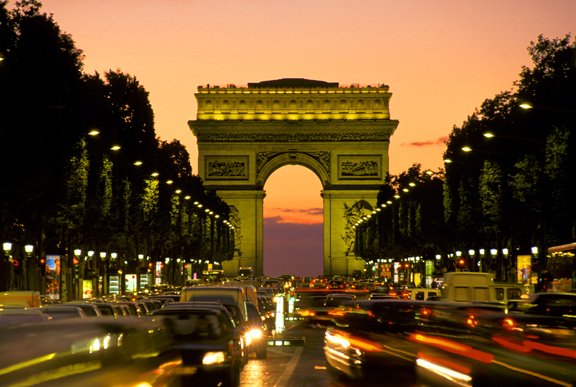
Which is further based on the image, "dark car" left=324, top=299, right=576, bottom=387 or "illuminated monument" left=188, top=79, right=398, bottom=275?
"illuminated monument" left=188, top=79, right=398, bottom=275

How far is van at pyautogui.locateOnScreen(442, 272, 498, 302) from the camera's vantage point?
1564 inches

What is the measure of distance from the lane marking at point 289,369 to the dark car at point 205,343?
187cm

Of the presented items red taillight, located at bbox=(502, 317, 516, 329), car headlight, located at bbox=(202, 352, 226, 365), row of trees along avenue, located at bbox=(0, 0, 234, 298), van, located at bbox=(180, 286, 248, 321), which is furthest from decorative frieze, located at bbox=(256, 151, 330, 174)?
red taillight, located at bbox=(502, 317, 516, 329)

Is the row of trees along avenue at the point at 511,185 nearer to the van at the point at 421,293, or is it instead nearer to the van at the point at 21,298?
the van at the point at 421,293

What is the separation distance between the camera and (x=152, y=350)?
33.3 ft

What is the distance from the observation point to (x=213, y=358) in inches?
594

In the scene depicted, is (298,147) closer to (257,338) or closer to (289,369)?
(257,338)

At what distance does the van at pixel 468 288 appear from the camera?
39.7 meters

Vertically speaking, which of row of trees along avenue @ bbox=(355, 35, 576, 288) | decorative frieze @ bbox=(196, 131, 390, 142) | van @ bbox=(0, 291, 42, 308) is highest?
decorative frieze @ bbox=(196, 131, 390, 142)

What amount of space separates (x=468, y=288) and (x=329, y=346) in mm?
23337

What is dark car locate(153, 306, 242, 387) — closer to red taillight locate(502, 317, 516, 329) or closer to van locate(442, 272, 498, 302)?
red taillight locate(502, 317, 516, 329)

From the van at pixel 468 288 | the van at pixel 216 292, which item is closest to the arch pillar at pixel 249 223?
the van at pixel 468 288

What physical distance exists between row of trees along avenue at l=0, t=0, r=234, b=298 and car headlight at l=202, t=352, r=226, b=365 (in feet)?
81.5

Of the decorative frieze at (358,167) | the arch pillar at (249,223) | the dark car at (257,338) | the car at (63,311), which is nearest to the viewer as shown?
the car at (63,311)
